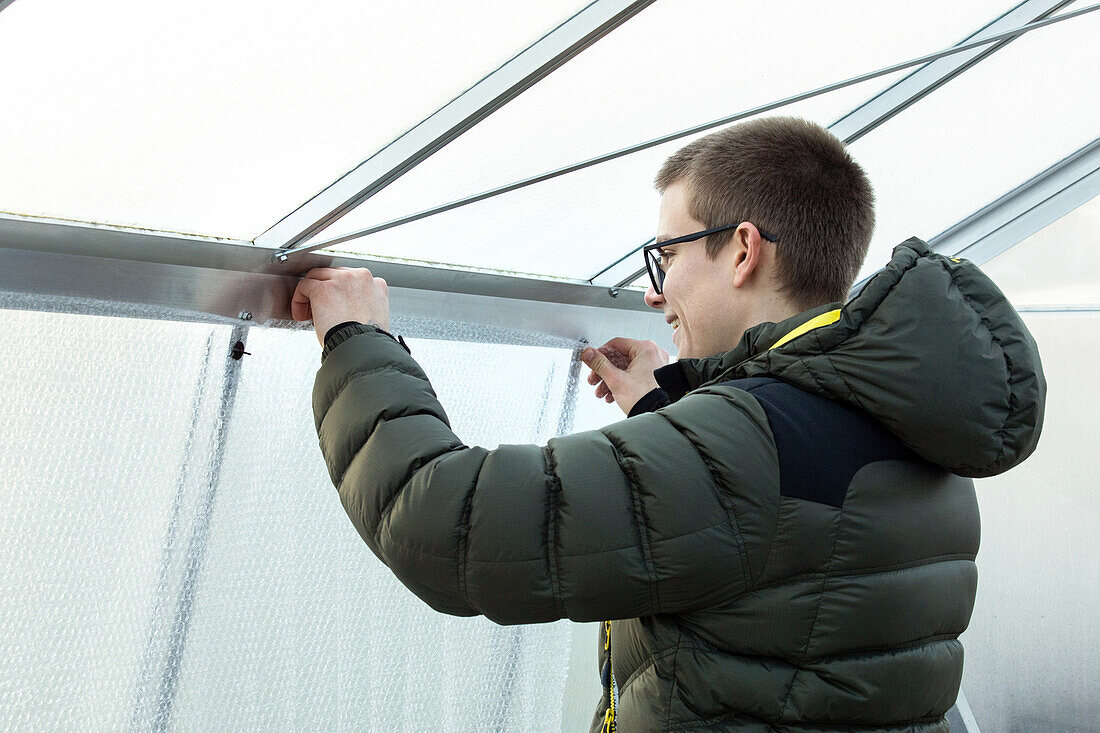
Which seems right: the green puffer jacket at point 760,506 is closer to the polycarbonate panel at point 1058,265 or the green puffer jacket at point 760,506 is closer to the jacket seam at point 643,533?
the jacket seam at point 643,533

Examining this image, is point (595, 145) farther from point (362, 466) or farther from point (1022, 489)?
point (1022, 489)

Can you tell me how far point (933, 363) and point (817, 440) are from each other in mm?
132

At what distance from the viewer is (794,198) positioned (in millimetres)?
1154

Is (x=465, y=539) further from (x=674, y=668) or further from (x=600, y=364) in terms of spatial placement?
(x=600, y=364)

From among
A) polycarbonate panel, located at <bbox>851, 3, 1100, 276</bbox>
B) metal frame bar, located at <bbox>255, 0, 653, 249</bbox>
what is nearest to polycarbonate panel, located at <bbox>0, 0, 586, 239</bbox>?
metal frame bar, located at <bbox>255, 0, 653, 249</bbox>

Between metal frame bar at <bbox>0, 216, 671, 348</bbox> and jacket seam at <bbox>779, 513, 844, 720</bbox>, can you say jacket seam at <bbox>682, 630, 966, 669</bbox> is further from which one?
metal frame bar at <bbox>0, 216, 671, 348</bbox>

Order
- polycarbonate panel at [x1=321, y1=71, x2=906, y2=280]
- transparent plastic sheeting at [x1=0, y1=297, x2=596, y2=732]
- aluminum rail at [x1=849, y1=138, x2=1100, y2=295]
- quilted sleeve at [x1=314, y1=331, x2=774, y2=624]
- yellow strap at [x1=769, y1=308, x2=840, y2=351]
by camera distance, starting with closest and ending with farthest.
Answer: quilted sleeve at [x1=314, y1=331, x2=774, y2=624], yellow strap at [x1=769, y1=308, x2=840, y2=351], transparent plastic sheeting at [x1=0, y1=297, x2=596, y2=732], polycarbonate panel at [x1=321, y1=71, x2=906, y2=280], aluminum rail at [x1=849, y1=138, x2=1100, y2=295]

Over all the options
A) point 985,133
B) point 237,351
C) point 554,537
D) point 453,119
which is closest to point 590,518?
point 554,537

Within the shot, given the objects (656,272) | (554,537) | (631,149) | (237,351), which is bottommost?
(554,537)

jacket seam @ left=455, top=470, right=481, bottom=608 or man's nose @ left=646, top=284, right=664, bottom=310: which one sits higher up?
man's nose @ left=646, top=284, right=664, bottom=310

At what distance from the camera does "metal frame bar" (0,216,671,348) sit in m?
1.16

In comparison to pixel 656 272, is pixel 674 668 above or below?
below

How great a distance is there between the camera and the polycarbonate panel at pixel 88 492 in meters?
1.23

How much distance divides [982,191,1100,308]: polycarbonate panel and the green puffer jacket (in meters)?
1.90
